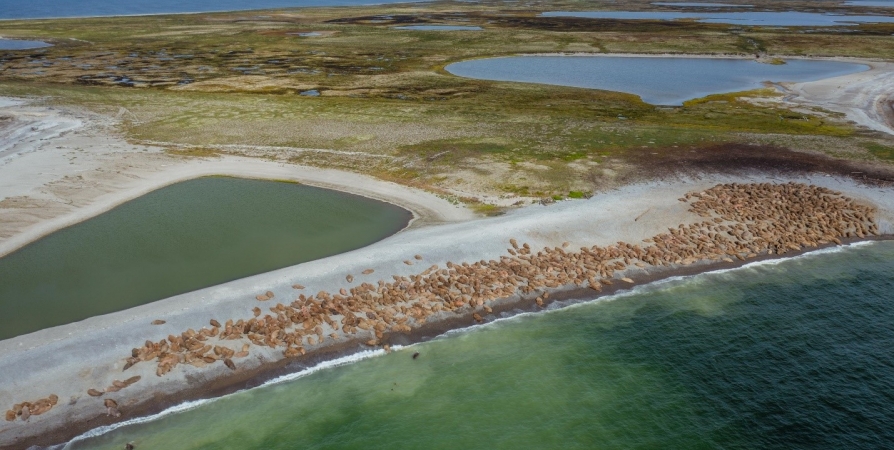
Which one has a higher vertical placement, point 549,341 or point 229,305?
point 229,305

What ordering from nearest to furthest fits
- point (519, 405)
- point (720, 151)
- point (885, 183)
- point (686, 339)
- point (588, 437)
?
1. point (588, 437)
2. point (519, 405)
3. point (686, 339)
4. point (885, 183)
5. point (720, 151)

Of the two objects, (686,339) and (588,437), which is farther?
(686,339)

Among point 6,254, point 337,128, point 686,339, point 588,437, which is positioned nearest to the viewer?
point 588,437

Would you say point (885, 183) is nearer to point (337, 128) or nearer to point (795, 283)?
point (795, 283)

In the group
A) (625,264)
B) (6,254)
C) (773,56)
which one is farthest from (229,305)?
(773,56)

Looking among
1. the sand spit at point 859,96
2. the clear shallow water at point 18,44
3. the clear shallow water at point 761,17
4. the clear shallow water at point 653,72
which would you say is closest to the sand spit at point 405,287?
the sand spit at point 859,96

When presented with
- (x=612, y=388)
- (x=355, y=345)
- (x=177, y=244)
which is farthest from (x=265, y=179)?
(x=612, y=388)

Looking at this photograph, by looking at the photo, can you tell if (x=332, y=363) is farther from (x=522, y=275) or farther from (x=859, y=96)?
(x=859, y=96)
